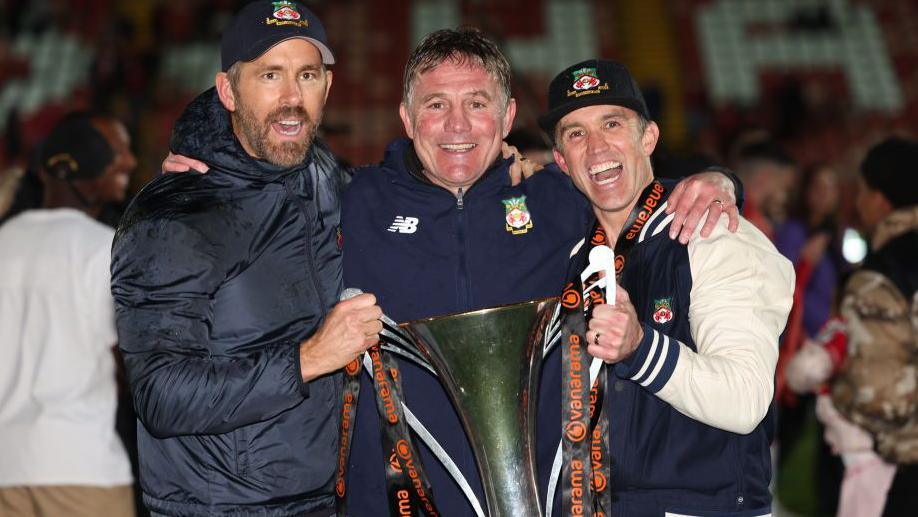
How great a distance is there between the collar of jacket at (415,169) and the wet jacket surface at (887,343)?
1734 mm

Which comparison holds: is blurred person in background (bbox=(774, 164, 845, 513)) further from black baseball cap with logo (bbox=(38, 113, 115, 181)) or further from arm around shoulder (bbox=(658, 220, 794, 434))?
black baseball cap with logo (bbox=(38, 113, 115, 181))

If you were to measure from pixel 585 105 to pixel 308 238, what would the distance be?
34.5 inches

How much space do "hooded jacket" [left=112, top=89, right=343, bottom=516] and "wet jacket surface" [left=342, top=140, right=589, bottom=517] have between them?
159 millimetres

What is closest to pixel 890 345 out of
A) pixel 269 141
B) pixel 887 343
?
pixel 887 343

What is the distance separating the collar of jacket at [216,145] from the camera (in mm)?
3146

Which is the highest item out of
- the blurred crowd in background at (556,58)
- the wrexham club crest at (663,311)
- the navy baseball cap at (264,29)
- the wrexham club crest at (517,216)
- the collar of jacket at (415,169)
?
the blurred crowd in background at (556,58)

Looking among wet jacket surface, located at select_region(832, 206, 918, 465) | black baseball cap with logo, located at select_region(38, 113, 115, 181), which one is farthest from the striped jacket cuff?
black baseball cap with logo, located at select_region(38, 113, 115, 181)

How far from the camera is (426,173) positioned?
345 centimetres

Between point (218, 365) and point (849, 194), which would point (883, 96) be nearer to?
point (849, 194)

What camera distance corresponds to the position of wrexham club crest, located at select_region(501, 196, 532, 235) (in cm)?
337

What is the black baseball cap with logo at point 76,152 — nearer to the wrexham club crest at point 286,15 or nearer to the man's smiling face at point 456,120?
the wrexham club crest at point 286,15

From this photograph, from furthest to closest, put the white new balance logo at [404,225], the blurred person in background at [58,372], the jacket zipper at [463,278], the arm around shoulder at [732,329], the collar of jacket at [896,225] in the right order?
1. the collar of jacket at [896,225]
2. the blurred person in background at [58,372]
3. the white new balance logo at [404,225]
4. the jacket zipper at [463,278]
5. the arm around shoulder at [732,329]

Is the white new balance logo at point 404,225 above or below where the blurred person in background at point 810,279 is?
above

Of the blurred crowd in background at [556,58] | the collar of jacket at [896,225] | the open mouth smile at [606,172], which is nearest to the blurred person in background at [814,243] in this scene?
the collar of jacket at [896,225]
